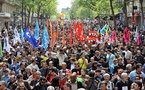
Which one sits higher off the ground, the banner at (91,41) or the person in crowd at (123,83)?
the banner at (91,41)

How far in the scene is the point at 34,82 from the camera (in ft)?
32.4

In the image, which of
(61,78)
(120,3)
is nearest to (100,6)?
(120,3)

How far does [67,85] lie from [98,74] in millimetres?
1886

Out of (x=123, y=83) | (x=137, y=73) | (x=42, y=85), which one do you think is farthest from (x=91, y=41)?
(x=42, y=85)

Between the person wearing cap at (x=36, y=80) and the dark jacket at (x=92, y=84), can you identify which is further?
the person wearing cap at (x=36, y=80)

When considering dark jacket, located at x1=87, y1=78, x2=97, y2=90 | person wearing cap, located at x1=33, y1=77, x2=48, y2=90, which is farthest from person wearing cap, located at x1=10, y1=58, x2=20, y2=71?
dark jacket, located at x1=87, y1=78, x2=97, y2=90

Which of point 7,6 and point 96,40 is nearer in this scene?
point 96,40

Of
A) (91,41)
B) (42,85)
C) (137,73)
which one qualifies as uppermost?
(91,41)

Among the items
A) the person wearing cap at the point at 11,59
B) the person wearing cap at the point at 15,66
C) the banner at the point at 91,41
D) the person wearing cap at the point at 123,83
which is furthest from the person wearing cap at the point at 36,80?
the banner at the point at 91,41

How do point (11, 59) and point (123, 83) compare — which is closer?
point (123, 83)

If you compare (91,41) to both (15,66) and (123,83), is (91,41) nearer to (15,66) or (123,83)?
(15,66)

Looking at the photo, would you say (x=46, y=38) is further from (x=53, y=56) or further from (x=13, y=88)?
(x=13, y=88)

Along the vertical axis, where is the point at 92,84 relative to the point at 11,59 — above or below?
below

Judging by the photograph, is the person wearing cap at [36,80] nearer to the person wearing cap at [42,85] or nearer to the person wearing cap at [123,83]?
the person wearing cap at [42,85]
